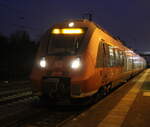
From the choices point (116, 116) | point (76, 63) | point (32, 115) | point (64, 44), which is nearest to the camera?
point (116, 116)

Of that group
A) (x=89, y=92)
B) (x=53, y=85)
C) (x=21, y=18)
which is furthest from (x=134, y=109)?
(x=21, y=18)

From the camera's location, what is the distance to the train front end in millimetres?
8555

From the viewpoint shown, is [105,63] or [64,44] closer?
[64,44]

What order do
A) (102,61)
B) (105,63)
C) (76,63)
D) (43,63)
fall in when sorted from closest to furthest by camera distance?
1. (76,63)
2. (43,63)
3. (102,61)
4. (105,63)

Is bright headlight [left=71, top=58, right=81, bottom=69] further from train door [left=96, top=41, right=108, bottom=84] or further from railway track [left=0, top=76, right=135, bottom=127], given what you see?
railway track [left=0, top=76, right=135, bottom=127]

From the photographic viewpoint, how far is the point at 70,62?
8.79m

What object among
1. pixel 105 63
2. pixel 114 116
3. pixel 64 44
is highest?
pixel 64 44

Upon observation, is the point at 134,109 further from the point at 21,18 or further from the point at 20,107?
the point at 21,18

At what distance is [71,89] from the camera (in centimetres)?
846

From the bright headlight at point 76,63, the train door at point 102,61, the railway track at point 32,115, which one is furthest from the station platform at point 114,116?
the bright headlight at point 76,63

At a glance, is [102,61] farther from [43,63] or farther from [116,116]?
[116,116]

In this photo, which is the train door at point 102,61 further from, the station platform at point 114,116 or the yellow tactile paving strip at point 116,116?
the yellow tactile paving strip at point 116,116

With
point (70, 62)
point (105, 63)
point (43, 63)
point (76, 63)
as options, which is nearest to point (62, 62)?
point (70, 62)

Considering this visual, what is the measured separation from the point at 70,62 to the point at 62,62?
1.00ft
